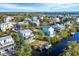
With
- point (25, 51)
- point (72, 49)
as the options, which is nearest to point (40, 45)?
point (25, 51)

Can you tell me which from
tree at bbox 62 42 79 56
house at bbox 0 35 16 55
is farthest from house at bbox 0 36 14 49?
tree at bbox 62 42 79 56

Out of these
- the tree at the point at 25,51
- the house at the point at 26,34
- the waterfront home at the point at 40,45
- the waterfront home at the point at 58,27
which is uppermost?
the waterfront home at the point at 58,27

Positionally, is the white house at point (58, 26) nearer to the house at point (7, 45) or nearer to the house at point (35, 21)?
the house at point (35, 21)

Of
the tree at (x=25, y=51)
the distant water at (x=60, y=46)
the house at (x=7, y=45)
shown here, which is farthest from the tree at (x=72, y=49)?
the house at (x=7, y=45)

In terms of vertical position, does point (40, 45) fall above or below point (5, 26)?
below

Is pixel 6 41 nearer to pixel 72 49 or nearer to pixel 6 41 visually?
pixel 6 41

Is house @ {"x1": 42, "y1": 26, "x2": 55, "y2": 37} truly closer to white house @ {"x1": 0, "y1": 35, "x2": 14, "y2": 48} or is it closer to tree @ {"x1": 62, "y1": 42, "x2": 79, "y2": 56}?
tree @ {"x1": 62, "y1": 42, "x2": 79, "y2": 56}

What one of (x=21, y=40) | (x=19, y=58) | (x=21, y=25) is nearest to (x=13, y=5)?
(x=21, y=25)

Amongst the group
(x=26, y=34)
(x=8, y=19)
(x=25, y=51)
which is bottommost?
(x=25, y=51)

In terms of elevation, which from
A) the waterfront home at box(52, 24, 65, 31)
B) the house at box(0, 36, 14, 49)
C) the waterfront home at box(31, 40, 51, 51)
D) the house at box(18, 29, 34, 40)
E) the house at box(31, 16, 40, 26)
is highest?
the house at box(31, 16, 40, 26)
